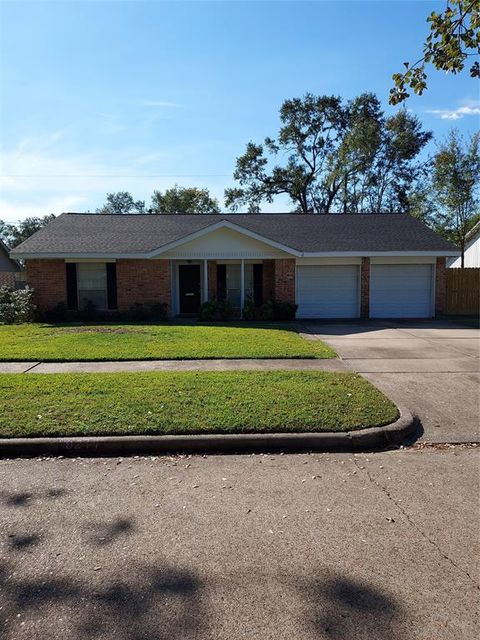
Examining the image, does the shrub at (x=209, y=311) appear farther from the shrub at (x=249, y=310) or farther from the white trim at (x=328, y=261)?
the white trim at (x=328, y=261)

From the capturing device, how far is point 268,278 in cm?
1889

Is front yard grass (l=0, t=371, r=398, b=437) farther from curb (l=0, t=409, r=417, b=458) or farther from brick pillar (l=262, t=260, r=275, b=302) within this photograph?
brick pillar (l=262, t=260, r=275, b=302)

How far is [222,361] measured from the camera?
9.42m

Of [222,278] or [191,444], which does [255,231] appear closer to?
[222,278]

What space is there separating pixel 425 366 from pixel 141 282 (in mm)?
11308

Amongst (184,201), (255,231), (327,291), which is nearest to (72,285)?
(255,231)

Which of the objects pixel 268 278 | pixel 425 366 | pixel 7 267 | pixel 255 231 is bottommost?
pixel 425 366

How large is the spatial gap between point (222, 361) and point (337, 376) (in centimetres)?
245

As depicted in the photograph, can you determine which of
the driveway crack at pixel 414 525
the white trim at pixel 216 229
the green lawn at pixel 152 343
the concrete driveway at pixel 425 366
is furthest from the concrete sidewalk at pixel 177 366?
the white trim at pixel 216 229

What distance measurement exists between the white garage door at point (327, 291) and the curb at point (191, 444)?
13.0 meters

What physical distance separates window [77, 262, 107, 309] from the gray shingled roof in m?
0.81

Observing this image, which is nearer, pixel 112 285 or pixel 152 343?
pixel 152 343

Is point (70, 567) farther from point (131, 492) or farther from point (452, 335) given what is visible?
point (452, 335)

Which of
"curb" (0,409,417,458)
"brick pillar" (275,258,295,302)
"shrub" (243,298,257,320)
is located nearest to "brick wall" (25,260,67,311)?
"shrub" (243,298,257,320)
